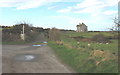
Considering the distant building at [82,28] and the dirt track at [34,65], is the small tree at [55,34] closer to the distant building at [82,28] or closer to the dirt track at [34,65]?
the dirt track at [34,65]

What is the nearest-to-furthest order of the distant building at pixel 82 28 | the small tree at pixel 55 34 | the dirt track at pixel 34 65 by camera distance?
the dirt track at pixel 34 65, the small tree at pixel 55 34, the distant building at pixel 82 28

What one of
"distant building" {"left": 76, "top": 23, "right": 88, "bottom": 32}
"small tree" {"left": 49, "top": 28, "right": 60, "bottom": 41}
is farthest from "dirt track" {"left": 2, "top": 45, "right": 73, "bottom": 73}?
"distant building" {"left": 76, "top": 23, "right": 88, "bottom": 32}

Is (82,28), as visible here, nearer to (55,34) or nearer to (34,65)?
(55,34)

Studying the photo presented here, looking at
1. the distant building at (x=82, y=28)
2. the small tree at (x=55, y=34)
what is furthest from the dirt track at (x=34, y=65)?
the distant building at (x=82, y=28)

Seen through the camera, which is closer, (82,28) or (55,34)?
(55,34)

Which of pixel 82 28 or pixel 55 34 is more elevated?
pixel 82 28

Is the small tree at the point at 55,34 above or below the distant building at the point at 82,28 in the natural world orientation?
below

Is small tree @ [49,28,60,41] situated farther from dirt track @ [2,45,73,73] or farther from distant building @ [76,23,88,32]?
distant building @ [76,23,88,32]

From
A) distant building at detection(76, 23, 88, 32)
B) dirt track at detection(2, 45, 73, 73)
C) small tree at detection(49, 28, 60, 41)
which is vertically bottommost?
dirt track at detection(2, 45, 73, 73)

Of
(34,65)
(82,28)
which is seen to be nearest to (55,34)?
(34,65)

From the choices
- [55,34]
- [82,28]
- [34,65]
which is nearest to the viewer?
[34,65]

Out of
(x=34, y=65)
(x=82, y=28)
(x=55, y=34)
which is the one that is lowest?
(x=34, y=65)

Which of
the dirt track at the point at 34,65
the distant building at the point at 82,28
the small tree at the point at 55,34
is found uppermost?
the distant building at the point at 82,28

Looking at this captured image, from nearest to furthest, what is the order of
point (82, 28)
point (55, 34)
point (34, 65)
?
1. point (34, 65)
2. point (55, 34)
3. point (82, 28)
